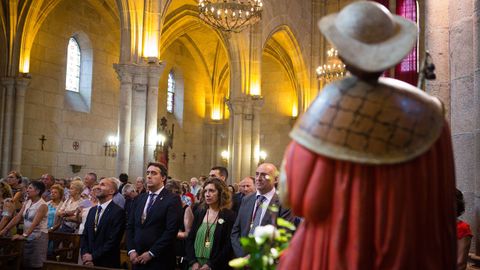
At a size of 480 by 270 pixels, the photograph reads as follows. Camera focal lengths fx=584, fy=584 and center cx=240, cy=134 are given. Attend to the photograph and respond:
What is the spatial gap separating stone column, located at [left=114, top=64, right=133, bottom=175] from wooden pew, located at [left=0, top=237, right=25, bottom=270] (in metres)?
9.24

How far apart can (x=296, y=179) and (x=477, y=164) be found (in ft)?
9.49

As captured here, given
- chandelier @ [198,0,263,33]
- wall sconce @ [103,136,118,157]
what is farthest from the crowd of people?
wall sconce @ [103,136,118,157]

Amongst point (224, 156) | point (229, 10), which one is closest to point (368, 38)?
point (229, 10)

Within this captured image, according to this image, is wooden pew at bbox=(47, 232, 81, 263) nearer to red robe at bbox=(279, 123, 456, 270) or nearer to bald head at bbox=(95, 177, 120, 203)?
bald head at bbox=(95, 177, 120, 203)

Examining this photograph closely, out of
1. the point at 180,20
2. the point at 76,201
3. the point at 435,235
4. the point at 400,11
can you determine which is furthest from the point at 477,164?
the point at 180,20

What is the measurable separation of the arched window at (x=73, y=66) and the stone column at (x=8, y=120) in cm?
327

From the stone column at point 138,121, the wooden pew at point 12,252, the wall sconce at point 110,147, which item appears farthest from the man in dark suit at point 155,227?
the wall sconce at point 110,147

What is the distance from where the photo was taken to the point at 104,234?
6898 mm

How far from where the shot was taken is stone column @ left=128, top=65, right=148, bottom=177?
1647 centimetres

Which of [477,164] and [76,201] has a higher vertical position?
[477,164]

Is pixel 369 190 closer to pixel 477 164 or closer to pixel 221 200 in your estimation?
pixel 477 164

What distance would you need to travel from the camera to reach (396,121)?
2.46 meters

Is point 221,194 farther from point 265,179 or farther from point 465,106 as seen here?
point 465,106

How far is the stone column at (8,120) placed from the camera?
20.1m
